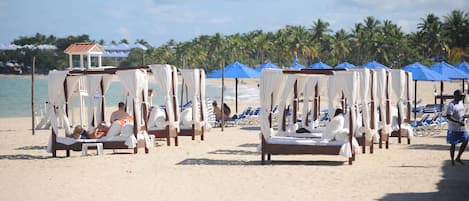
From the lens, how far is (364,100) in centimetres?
1383

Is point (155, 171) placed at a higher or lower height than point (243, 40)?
lower

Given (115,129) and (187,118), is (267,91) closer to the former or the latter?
(115,129)

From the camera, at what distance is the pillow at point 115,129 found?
47.8 feet

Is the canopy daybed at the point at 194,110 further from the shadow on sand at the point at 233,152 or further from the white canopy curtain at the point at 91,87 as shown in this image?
the shadow on sand at the point at 233,152

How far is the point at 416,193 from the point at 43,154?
8.87 metres

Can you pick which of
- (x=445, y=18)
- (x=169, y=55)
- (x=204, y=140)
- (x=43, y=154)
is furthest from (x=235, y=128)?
(x=169, y=55)

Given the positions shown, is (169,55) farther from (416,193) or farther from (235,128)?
(416,193)

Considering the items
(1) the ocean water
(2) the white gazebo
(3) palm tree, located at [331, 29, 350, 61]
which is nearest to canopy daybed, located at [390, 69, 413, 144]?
(2) the white gazebo

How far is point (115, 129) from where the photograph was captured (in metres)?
14.6

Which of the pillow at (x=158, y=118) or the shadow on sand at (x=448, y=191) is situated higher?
the pillow at (x=158, y=118)

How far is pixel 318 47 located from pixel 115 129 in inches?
2722

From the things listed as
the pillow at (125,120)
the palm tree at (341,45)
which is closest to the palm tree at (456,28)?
the palm tree at (341,45)

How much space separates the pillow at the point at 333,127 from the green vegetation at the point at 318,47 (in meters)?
31.1

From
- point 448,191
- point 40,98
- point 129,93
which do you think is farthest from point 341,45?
point 448,191
